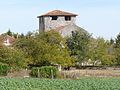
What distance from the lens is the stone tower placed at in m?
110

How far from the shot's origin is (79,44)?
8825cm

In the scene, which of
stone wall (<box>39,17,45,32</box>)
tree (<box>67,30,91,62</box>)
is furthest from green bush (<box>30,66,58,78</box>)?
stone wall (<box>39,17,45,32</box>)

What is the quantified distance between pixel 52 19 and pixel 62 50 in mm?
33715

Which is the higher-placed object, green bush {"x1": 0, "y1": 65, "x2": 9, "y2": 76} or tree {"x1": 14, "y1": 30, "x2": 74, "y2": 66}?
tree {"x1": 14, "y1": 30, "x2": 74, "y2": 66}

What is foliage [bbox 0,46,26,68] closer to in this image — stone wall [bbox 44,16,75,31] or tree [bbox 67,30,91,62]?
tree [bbox 67,30,91,62]

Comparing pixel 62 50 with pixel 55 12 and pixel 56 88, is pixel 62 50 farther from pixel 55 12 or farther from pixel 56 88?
pixel 56 88

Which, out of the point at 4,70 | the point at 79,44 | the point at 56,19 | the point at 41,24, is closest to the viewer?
the point at 4,70

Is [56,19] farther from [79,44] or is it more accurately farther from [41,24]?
[79,44]

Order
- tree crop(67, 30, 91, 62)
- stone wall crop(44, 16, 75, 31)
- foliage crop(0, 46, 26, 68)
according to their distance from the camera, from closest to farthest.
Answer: foliage crop(0, 46, 26, 68) < tree crop(67, 30, 91, 62) < stone wall crop(44, 16, 75, 31)

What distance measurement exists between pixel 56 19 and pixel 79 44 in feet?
78.9

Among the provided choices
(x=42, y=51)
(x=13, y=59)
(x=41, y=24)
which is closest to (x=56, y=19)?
(x=41, y=24)

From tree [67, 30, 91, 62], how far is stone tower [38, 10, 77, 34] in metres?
18.7

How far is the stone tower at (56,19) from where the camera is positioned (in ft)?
360

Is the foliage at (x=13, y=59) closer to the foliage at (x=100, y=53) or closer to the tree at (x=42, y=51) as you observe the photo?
the tree at (x=42, y=51)
